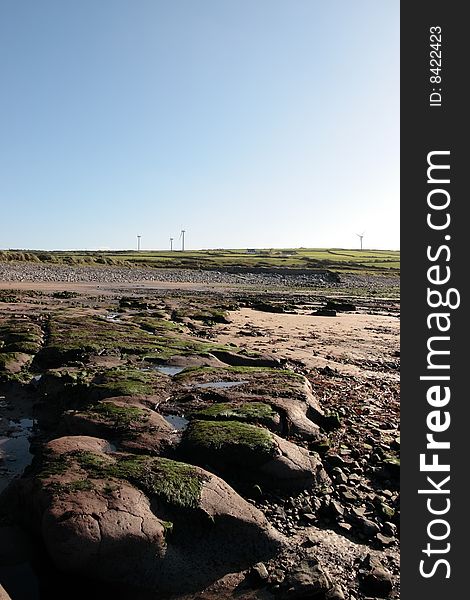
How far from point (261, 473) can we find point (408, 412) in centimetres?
377

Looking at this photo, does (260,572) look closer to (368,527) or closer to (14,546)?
(368,527)

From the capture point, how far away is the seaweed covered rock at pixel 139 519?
680cm

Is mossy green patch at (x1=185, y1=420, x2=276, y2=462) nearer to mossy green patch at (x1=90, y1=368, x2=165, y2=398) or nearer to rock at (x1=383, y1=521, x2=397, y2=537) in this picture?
rock at (x1=383, y1=521, x2=397, y2=537)

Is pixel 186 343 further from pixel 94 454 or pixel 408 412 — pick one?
pixel 408 412

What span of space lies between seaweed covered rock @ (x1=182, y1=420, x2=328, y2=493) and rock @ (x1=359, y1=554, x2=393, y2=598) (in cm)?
215

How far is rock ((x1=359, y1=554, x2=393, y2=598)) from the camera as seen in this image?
272 inches

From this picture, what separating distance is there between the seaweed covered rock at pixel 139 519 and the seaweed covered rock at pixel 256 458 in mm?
959

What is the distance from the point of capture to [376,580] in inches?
275

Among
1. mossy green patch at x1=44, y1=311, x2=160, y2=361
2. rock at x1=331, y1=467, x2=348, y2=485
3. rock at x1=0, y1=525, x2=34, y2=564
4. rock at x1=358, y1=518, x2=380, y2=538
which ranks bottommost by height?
rock at x1=358, y1=518, x2=380, y2=538

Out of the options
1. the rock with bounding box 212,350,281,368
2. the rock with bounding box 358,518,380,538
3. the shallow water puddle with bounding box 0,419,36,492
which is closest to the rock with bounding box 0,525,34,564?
the shallow water puddle with bounding box 0,419,36,492

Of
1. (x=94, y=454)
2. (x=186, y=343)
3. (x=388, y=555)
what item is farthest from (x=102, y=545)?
(x=186, y=343)

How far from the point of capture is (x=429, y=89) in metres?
7.34

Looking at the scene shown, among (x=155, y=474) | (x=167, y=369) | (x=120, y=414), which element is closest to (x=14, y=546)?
(x=155, y=474)

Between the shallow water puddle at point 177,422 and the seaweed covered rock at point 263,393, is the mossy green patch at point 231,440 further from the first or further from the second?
the seaweed covered rock at point 263,393
